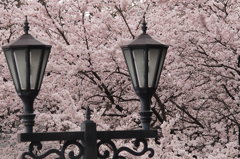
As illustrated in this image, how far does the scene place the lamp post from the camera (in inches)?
181

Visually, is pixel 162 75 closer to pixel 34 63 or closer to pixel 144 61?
pixel 144 61

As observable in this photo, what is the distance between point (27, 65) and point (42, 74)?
14cm

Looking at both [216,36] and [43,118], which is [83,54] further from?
[216,36]

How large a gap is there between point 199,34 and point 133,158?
2689 mm

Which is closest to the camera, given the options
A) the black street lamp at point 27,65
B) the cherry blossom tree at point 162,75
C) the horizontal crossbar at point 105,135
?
the black street lamp at point 27,65

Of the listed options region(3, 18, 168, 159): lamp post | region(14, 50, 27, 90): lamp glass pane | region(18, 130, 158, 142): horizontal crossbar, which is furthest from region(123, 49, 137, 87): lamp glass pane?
region(14, 50, 27, 90): lamp glass pane

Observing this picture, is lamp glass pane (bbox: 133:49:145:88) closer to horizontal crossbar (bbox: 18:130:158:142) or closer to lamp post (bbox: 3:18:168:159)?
lamp post (bbox: 3:18:168:159)

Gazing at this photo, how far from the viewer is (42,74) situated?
4.66 metres

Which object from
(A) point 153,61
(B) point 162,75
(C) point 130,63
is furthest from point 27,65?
(B) point 162,75

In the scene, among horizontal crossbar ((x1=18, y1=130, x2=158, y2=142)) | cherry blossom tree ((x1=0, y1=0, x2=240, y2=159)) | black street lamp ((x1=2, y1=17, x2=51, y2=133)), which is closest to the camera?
black street lamp ((x1=2, y1=17, x2=51, y2=133))

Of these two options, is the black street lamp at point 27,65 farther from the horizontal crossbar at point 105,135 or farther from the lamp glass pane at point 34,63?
the horizontal crossbar at point 105,135

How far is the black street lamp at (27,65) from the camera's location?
4582 mm

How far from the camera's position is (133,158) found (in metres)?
9.37

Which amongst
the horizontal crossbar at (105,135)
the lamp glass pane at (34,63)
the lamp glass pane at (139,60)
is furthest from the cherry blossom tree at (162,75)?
the lamp glass pane at (34,63)
